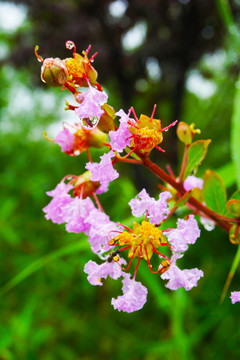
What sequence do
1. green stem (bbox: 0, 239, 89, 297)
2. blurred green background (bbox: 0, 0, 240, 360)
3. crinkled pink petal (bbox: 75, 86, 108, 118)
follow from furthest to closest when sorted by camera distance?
1. blurred green background (bbox: 0, 0, 240, 360)
2. green stem (bbox: 0, 239, 89, 297)
3. crinkled pink petal (bbox: 75, 86, 108, 118)

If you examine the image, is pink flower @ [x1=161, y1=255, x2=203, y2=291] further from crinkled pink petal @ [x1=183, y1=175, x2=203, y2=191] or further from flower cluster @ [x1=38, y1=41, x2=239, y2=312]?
crinkled pink petal @ [x1=183, y1=175, x2=203, y2=191]

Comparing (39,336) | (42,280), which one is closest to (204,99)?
(42,280)

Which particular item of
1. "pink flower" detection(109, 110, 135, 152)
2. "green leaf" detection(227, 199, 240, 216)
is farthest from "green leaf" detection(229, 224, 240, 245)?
"pink flower" detection(109, 110, 135, 152)

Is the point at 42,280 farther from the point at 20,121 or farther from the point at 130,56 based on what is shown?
the point at 20,121

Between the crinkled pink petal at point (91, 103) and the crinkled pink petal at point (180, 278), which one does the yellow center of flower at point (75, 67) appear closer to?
the crinkled pink petal at point (91, 103)

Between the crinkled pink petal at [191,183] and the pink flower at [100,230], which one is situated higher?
the pink flower at [100,230]

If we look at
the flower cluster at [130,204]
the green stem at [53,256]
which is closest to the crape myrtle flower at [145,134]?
the flower cluster at [130,204]
